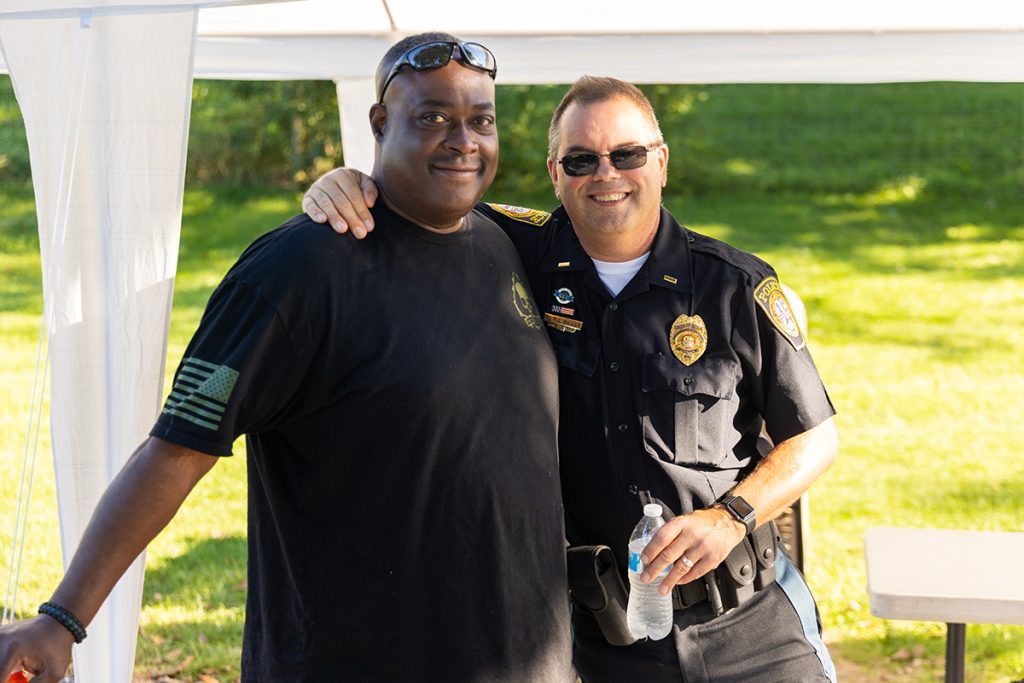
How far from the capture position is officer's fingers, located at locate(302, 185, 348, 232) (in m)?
2.30

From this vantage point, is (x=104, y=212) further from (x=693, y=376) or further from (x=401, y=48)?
(x=693, y=376)

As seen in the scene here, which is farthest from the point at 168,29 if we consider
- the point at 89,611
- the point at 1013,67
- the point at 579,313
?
the point at 1013,67

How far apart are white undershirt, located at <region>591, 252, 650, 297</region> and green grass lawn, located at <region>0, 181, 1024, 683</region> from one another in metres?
1.31

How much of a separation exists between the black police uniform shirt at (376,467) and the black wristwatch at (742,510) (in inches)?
20.1

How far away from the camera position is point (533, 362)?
2.48 meters

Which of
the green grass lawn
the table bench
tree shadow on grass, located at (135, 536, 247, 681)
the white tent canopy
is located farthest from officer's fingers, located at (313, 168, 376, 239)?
tree shadow on grass, located at (135, 536, 247, 681)

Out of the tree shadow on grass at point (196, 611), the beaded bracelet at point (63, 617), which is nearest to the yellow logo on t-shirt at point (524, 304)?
the beaded bracelet at point (63, 617)

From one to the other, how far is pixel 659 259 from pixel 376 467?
37.5 inches

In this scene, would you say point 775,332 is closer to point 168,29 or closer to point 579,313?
point 579,313

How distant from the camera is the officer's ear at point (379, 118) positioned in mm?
2457

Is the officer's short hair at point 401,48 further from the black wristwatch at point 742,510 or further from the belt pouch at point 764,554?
the belt pouch at point 764,554

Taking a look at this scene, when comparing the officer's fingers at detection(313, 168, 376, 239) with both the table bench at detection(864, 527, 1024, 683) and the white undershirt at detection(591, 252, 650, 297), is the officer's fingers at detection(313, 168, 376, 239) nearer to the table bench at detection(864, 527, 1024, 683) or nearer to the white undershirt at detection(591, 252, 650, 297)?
the white undershirt at detection(591, 252, 650, 297)

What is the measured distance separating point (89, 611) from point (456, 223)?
3.32 feet

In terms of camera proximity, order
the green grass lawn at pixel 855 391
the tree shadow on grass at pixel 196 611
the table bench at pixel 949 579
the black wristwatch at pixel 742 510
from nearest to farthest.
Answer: the black wristwatch at pixel 742 510, the table bench at pixel 949 579, the tree shadow on grass at pixel 196 611, the green grass lawn at pixel 855 391
